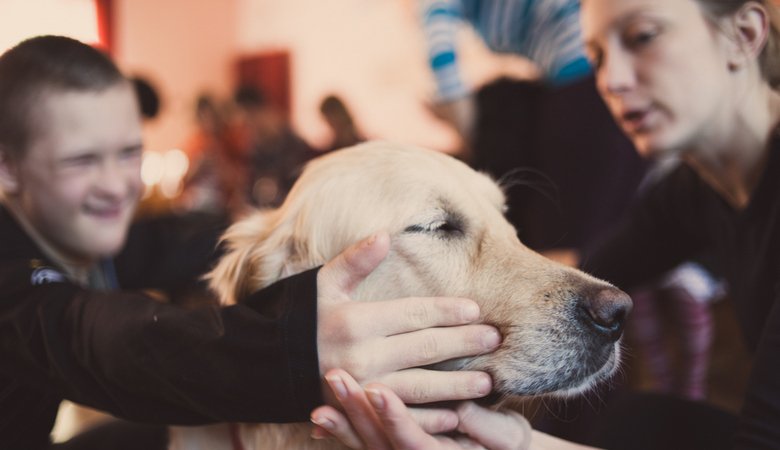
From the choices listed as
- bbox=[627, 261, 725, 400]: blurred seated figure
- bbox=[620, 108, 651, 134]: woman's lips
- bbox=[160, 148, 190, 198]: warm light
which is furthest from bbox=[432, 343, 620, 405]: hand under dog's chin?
bbox=[160, 148, 190, 198]: warm light

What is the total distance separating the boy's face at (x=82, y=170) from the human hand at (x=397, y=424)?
0.80m

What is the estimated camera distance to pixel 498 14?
238cm

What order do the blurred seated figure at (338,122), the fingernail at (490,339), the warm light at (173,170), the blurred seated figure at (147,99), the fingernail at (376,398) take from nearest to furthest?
the fingernail at (376,398)
the fingernail at (490,339)
the blurred seated figure at (338,122)
the blurred seated figure at (147,99)
the warm light at (173,170)

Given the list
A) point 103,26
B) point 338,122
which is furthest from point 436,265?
point 338,122

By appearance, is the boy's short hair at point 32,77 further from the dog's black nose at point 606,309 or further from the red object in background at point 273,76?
the red object in background at point 273,76

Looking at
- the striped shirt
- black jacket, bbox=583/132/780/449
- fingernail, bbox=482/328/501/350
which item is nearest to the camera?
fingernail, bbox=482/328/501/350

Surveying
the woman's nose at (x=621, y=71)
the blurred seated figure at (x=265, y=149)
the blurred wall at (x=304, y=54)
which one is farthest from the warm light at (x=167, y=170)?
the woman's nose at (x=621, y=71)

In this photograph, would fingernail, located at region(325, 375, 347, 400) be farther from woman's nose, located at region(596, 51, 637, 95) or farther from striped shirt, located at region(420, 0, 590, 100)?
striped shirt, located at region(420, 0, 590, 100)

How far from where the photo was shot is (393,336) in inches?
33.8

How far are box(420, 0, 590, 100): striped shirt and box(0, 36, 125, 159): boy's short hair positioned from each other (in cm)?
120

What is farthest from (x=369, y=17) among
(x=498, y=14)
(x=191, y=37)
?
(x=498, y=14)

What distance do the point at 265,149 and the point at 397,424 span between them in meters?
4.00

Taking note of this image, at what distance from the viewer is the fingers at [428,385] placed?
2.79 feet

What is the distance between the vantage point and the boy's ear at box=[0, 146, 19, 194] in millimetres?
1313
